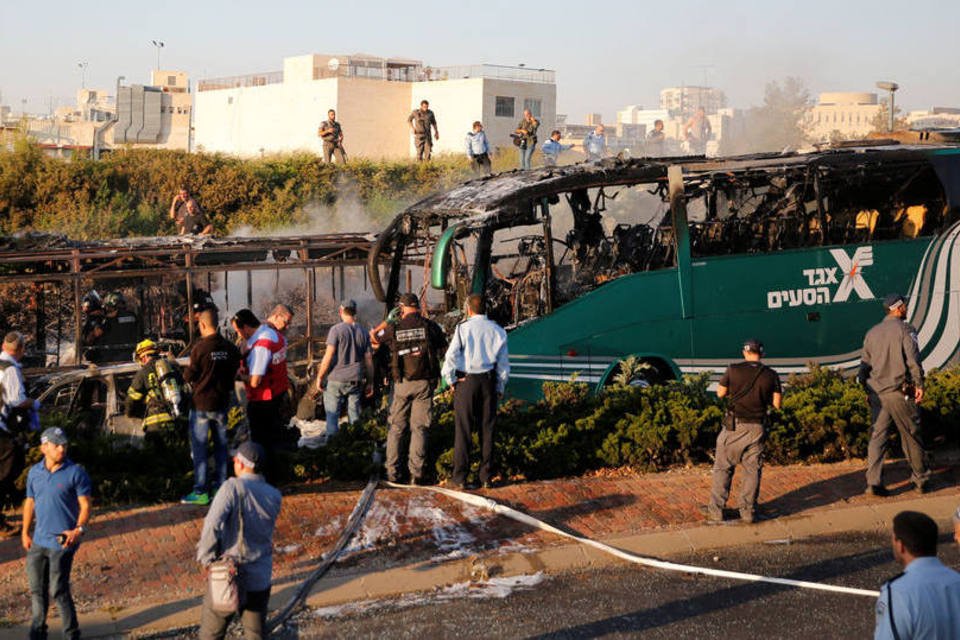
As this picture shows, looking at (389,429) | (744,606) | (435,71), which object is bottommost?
(744,606)

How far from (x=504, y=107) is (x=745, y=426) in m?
49.9

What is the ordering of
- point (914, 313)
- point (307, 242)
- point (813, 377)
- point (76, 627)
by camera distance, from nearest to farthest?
1. point (76, 627)
2. point (813, 377)
3. point (914, 313)
4. point (307, 242)

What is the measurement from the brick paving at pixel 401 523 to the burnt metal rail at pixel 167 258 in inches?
239

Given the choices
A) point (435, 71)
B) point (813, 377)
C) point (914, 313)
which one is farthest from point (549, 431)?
point (435, 71)

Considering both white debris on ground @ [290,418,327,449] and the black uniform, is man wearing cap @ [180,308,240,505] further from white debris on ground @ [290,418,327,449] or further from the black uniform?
white debris on ground @ [290,418,327,449]

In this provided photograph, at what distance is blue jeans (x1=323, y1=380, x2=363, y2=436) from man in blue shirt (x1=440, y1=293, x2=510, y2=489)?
276 centimetres

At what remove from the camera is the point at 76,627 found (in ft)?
26.9

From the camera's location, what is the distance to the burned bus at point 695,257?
14.8m

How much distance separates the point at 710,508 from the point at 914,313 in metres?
7.42

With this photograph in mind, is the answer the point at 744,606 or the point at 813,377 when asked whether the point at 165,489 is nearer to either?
the point at 744,606

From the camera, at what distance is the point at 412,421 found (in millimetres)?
11930

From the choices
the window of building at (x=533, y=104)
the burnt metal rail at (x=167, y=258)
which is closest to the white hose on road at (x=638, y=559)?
the burnt metal rail at (x=167, y=258)

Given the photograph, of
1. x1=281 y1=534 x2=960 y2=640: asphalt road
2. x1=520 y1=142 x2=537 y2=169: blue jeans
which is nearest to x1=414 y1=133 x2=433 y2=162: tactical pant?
x1=520 y1=142 x2=537 y2=169: blue jeans

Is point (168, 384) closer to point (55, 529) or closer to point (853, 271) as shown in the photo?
point (55, 529)
